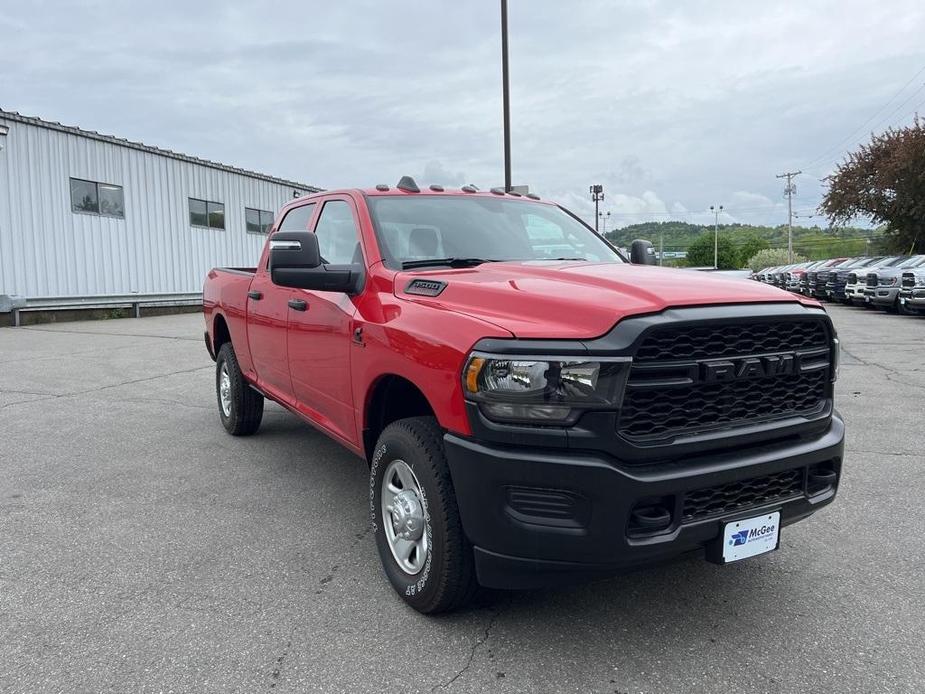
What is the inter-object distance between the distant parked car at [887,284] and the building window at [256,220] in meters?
18.8

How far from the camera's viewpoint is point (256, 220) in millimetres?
24594

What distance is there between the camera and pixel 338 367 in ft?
11.9

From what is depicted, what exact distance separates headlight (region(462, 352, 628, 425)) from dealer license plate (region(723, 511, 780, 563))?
711 mm

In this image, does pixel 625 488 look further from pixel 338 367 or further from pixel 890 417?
pixel 890 417

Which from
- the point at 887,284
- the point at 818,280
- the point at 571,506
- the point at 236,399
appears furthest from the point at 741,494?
the point at 818,280

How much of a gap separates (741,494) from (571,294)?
3.20ft

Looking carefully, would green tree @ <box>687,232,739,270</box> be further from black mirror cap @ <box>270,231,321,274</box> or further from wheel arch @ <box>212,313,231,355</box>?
black mirror cap @ <box>270,231,321,274</box>

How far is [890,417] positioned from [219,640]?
620 centimetres

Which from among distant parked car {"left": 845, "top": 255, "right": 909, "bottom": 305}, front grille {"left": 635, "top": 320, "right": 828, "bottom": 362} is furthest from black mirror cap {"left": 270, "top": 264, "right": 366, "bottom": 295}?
distant parked car {"left": 845, "top": 255, "right": 909, "bottom": 305}

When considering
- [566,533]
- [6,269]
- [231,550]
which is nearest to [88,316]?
[6,269]

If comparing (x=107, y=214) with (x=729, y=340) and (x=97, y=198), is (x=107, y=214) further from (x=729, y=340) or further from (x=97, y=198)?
(x=729, y=340)

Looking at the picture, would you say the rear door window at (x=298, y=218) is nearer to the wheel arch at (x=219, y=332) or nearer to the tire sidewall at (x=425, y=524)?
the wheel arch at (x=219, y=332)

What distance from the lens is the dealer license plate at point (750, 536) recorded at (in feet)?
8.30

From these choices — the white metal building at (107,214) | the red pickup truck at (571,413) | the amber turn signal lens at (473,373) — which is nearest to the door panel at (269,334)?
the red pickup truck at (571,413)
